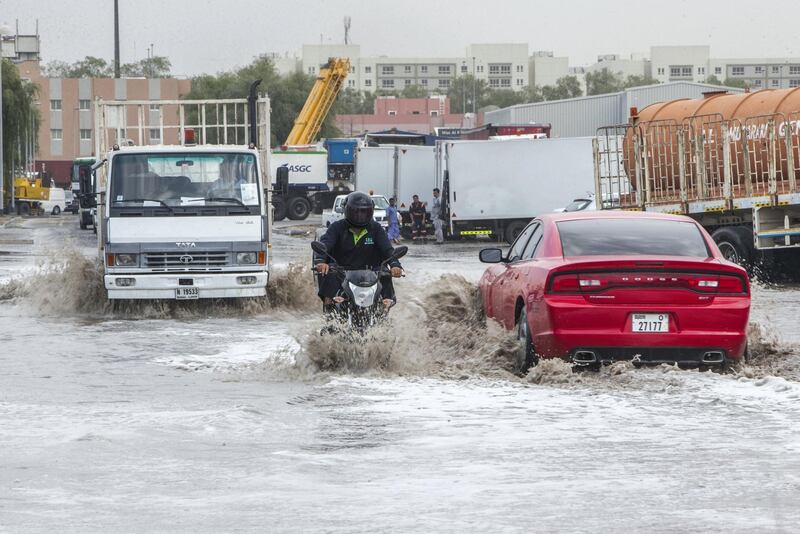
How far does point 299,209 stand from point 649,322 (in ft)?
184

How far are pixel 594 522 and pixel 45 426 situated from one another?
445cm

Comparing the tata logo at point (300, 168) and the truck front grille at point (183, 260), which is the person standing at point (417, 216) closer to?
the tata logo at point (300, 168)

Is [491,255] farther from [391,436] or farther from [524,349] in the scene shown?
[391,436]

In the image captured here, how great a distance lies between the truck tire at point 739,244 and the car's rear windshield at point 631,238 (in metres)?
12.4

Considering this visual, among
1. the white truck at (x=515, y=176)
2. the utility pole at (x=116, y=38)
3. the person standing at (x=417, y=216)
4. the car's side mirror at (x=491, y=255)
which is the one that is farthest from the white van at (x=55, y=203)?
the car's side mirror at (x=491, y=255)

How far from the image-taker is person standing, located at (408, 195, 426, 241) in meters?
47.2

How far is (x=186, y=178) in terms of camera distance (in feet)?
63.0

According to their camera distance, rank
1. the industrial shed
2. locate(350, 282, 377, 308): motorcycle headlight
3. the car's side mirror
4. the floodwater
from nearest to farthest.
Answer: the floodwater
locate(350, 282, 377, 308): motorcycle headlight
the car's side mirror
the industrial shed

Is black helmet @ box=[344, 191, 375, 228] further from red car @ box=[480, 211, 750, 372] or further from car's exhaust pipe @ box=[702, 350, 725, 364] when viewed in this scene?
car's exhaust pipe @ box=[702, 350, 725, 364]

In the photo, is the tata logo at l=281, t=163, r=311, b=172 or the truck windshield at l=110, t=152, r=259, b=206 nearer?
the truck windshield at l=110, t=152, r=259, b=206

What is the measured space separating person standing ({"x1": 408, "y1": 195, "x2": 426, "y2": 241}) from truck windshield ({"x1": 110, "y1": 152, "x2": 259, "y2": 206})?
27.9 meters

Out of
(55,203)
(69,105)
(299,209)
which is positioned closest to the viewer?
(299,209)

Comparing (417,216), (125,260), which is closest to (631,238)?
(125,260)

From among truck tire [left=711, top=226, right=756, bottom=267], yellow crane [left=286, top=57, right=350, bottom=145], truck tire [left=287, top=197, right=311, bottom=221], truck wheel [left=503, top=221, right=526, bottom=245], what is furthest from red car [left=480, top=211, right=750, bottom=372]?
yellow crane [left=286, top=57, right=350, bottom=145]
